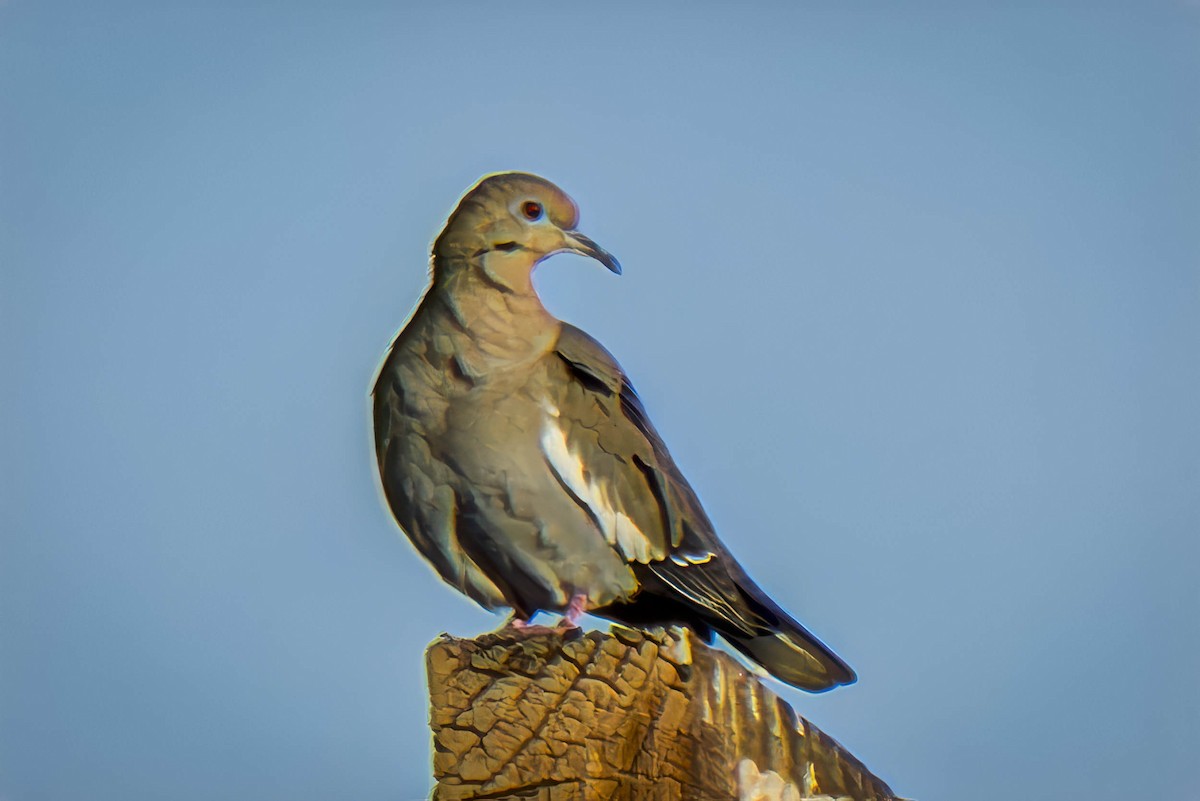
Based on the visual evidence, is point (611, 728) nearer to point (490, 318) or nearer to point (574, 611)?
point (574, 611)

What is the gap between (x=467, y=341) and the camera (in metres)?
4.20

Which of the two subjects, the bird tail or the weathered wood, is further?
the bird tail

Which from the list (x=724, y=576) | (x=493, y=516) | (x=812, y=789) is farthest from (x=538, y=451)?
(x=812, y=789)

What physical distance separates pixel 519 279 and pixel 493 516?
49 centimetres

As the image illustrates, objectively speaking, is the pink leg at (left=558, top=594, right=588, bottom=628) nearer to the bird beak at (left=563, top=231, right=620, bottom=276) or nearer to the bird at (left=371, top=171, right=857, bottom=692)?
the bird at (left=371, top=171, right=857, bottom=692)

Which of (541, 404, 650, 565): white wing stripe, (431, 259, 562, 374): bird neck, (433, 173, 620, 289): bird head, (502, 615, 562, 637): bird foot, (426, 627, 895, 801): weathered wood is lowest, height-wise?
(426, 627, 895, 801): weathered wood

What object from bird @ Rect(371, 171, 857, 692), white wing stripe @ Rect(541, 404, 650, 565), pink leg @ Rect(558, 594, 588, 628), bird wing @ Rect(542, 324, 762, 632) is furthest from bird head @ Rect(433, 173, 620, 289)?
pink leg @ Rect(558, 594, 588, 628)

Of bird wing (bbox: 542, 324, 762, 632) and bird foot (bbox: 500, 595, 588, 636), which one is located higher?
bird wing (bbox: 542, 324, 762, 632)

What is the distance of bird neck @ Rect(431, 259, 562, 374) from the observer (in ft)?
13.8

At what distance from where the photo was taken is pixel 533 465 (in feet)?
13.7

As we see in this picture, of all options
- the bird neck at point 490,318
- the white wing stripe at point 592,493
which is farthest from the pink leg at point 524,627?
the bird neck at point 490,318

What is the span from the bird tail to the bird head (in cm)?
82

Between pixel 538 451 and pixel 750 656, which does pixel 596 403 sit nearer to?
pixel 538 451

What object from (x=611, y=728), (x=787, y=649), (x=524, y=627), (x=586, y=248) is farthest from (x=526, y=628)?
(x=586, y=248)
